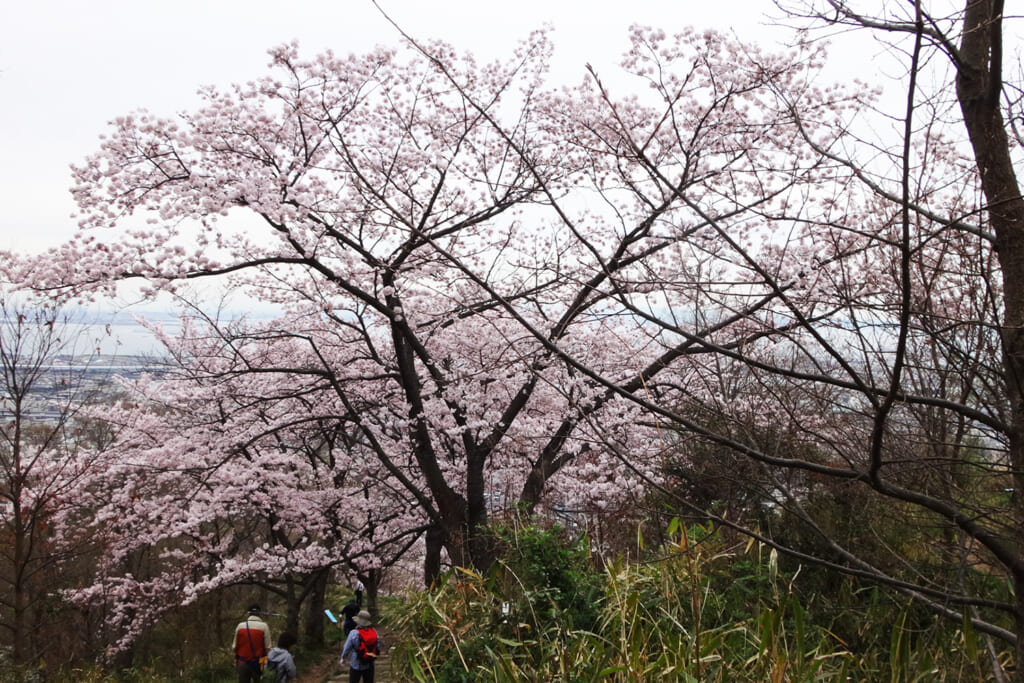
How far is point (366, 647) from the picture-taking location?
26.5 ft

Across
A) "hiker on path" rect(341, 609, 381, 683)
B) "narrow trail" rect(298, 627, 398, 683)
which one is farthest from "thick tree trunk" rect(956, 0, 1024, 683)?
"narrow trail" rect(298, 627, 398, 683)

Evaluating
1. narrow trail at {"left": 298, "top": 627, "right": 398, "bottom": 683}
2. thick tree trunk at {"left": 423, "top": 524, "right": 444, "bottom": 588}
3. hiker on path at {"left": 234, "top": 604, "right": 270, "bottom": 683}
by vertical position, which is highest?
thick tree trunk at {"left": 423, "top": 524, "right": 444, "bottom": 588}

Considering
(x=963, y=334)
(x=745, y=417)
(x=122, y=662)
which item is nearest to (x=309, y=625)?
(x=122, y=662)

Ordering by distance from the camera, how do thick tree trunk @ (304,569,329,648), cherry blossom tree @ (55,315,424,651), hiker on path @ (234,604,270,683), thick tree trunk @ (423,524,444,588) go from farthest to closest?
thick tree trunk @ (304,569,329,648)
cherry blossom tree @ (55,315,424,651)
thick tree trunk @ (423,524,444,588)
hiker on path @ (234,604,270,683)

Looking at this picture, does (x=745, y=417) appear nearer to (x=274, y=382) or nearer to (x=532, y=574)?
(x=532, y=574)

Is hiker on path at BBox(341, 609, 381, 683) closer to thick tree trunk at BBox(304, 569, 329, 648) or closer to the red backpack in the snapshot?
the red backpack

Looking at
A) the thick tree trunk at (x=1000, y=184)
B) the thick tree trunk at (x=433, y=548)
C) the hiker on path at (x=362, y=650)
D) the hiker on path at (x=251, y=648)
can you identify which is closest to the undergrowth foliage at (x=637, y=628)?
the thick tree trunk at (x=1000, y=184)

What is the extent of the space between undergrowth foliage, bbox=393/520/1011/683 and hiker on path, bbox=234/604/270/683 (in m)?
4.34

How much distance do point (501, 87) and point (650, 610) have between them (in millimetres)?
7271

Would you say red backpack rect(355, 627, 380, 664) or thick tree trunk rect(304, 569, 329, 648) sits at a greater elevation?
red backpack rect(355, 627, 380, 664)

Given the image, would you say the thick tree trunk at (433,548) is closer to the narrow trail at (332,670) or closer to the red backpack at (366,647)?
the narrow trail at (332,670)

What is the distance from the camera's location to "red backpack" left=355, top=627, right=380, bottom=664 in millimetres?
8062

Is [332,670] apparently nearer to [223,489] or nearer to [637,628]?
[223,489]

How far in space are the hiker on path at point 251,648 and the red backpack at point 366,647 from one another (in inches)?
66.0
